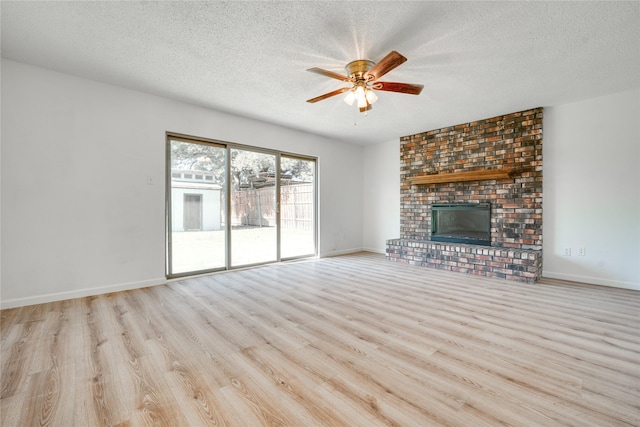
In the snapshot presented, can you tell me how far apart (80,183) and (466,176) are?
5.52m

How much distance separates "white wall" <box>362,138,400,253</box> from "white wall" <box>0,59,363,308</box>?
3.73 metres

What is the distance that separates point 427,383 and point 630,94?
15.2 feet

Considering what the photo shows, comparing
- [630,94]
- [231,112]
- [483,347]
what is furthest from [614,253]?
[231,112]

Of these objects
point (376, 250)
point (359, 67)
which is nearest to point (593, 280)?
point (376, 250)

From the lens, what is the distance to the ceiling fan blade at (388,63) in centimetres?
221

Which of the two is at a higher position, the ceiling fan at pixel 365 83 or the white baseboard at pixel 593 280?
the ceiling fan at pixel 365 83

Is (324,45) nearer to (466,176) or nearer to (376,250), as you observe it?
(466,176)

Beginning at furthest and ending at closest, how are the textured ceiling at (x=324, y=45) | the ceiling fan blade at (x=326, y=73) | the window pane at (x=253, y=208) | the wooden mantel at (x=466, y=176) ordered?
the window pane at (x=253, y=208) < the wooden mantel at (x=466, y=176) < the ceiling fan blade at (x=326, y=73) < the textured ceiling at (x=324, y=45)

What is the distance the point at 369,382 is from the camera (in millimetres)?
1657

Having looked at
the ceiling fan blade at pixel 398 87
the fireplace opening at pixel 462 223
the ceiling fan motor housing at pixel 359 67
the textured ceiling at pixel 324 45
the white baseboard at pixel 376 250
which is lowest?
the white baseboard at pixel 376 250

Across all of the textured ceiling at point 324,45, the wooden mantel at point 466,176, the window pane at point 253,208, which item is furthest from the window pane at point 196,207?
the wooden mantel at point 466,176

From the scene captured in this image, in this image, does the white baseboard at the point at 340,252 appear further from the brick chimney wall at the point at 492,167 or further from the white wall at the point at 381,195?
the brick chimney wall at the point at 492,167

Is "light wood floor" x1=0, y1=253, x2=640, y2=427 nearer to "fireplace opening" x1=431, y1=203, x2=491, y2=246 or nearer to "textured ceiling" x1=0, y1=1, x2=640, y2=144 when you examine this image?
"fireplace opening" x1=431, y1=203, x2=491, y2=246

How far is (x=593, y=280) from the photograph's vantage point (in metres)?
3.81
